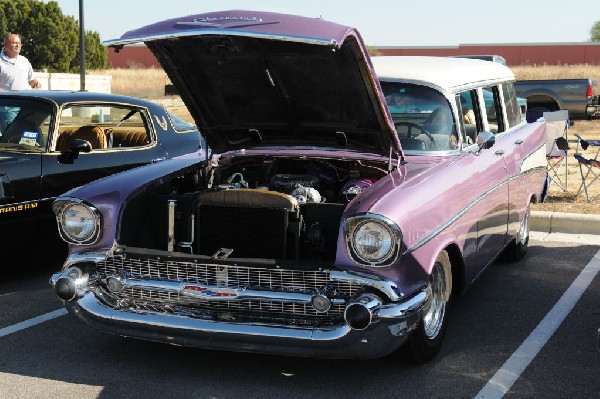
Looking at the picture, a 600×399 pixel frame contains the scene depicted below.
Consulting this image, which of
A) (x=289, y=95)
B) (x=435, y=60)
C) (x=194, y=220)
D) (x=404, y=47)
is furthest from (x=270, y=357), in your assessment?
(x=404, y=47)

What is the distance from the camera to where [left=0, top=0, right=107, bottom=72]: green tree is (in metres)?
47.0

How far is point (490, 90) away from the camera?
641cm

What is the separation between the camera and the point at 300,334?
403 cm

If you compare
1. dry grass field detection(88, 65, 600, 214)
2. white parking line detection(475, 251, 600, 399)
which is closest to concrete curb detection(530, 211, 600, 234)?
dry grass field detection(88, 65, 600, 214)

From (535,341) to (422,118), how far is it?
1568 mm

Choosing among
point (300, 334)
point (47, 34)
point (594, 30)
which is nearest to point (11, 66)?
point (300, 334)

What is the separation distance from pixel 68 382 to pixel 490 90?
3.79 metres

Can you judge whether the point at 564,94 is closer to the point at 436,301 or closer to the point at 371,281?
the point at 436,301

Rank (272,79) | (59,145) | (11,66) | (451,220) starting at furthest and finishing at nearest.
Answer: (11,66)
(59,145)
(272,79)
(451,220)

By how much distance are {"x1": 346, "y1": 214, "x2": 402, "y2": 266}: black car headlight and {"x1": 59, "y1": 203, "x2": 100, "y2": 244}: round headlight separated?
143 cm

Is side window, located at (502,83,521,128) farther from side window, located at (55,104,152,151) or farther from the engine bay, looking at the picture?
side window, located at (55,104,152,151)

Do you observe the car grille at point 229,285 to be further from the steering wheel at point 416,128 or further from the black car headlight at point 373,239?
the steering wheel at point 416,128

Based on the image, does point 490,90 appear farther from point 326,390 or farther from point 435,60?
point 326,390

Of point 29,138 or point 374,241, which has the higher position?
point 29,138
